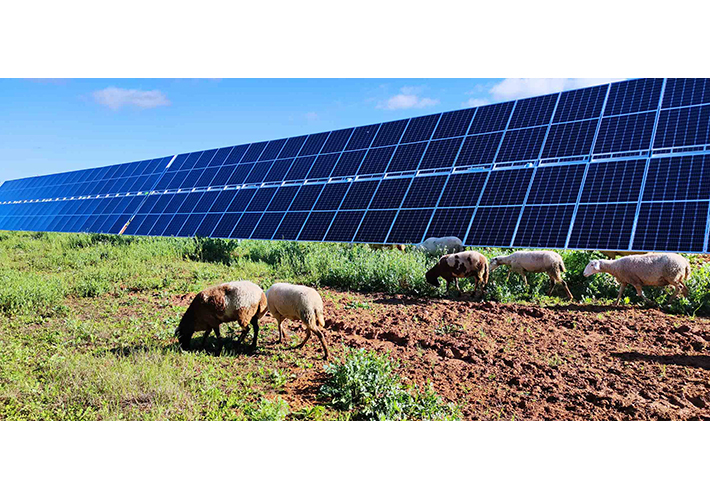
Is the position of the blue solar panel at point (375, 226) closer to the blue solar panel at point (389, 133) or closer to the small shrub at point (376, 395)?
the blue solar panel at point (389, 133)

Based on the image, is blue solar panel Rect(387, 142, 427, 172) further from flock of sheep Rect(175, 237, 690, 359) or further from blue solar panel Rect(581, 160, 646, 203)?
blue solar panel Rect(581, 160, 646, 203)

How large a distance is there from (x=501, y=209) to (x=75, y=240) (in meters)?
16.1

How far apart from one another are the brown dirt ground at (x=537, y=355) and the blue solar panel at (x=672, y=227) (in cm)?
170

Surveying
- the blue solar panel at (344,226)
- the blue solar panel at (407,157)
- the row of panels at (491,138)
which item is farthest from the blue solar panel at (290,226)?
the blue solar panel at (407,157)

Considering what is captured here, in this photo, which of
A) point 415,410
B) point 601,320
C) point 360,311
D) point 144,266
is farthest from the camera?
point 144,266

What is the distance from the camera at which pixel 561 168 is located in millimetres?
11625

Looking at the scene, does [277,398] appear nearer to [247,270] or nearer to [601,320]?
[601,320]

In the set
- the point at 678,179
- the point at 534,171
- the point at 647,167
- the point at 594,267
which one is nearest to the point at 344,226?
the point at 534,171

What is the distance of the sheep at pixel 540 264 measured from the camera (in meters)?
8.96

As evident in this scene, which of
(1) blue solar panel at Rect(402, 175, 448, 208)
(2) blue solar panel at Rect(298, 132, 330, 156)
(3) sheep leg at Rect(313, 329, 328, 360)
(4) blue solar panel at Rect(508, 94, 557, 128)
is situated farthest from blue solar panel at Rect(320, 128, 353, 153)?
(3) sheep leg at Rect(313, 329, 328, 360)

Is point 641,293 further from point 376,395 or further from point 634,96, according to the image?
point 634,96

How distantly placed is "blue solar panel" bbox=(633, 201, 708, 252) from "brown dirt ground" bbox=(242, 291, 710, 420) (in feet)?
Result: 5.57

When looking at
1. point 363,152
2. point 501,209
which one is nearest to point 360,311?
point 501,209

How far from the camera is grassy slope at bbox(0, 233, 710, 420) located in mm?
4289
